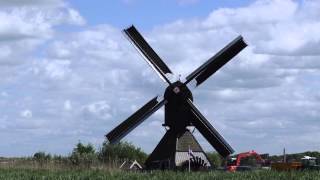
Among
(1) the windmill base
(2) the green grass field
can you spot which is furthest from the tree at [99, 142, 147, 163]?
(2) the green grass field

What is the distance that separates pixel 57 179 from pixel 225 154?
77.5 feet

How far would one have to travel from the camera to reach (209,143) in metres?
56.3

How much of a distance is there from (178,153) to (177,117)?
2.98 metres

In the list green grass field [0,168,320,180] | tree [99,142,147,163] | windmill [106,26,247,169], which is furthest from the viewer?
tree [99,142,147,163]

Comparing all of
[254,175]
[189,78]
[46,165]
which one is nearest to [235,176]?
[254,175]

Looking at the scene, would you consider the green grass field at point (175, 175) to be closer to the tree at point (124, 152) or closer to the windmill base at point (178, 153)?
the windmill base at point (178, 153)

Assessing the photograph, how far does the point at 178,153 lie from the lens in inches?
2244

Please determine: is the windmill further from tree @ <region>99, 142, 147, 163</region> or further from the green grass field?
tree @ <region>99, 142, 147, 163</region>

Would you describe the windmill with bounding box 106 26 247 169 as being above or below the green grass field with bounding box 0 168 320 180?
above

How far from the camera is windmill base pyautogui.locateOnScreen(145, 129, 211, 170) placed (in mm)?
56625

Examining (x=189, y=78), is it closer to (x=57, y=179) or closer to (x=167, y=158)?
(x=167, y=158)

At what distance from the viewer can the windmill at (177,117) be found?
55.4 meters

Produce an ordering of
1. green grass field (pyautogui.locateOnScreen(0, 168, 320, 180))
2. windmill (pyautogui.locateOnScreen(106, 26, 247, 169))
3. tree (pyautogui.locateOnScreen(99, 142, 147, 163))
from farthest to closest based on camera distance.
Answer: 1. tree (pyautogui.locateOnScreen(99, 142, 147, 163))
2. windmill (pyautogui.locateOnScreen(106, 26, 247, 169))
3. green grass field (pyautogui.locateOnScreen(0, 168, 320, 180))

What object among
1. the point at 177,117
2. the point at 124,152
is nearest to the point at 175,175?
the point at 177,117
